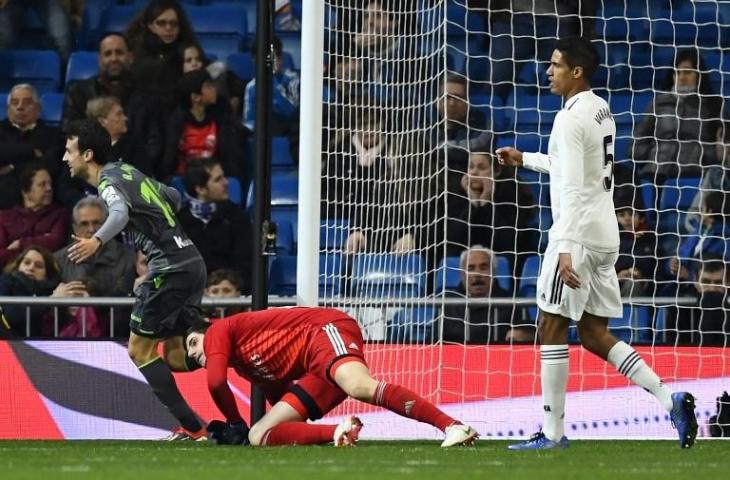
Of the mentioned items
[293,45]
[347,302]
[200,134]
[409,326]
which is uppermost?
[293,45]

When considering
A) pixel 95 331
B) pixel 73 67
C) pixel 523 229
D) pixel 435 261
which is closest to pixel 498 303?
pixel 435 261

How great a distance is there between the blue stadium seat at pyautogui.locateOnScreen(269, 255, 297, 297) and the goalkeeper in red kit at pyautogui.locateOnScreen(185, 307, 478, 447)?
3.38m

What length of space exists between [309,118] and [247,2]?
5.47 metres

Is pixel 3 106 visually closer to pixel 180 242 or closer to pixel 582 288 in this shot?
pixel 180 242

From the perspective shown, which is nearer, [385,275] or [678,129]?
[385,275]

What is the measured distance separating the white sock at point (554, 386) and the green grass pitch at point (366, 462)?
0.59 ft

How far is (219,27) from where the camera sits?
13.5m

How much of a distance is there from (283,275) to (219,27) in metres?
2.94

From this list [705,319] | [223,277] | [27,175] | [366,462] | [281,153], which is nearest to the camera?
[366,462]

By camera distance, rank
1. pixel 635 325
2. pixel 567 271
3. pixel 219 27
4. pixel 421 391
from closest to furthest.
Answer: pixel 567 271, pixel 421 391, pixel 635 325, pixel 219 27

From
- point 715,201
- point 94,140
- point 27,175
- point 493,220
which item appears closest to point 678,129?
point 715,201

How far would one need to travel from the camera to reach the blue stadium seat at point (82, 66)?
512 inches

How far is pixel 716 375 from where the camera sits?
9.24 m

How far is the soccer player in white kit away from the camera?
7.29 metres
